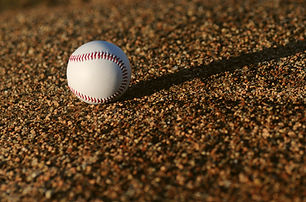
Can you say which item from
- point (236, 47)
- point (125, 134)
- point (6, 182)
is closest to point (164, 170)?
point (125, 134)

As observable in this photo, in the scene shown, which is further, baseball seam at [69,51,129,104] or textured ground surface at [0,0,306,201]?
baseball seam at [69,51,129,104]

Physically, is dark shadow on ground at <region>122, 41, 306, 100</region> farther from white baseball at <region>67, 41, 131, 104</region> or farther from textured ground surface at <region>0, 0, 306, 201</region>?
white baseball at <region>67, 41, 131, 104</region>

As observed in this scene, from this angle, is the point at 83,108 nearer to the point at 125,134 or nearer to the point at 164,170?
the point at 125,134

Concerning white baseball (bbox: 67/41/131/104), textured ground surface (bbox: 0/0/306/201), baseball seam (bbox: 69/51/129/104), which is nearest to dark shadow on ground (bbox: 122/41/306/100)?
textured ground surface (bbox: 0/0/306/201)

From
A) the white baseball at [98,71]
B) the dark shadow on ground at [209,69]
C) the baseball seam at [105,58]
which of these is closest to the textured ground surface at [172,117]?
the dark shadow on ground at [209,69]

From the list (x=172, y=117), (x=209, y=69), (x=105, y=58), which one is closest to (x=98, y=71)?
(x=105, y=58)

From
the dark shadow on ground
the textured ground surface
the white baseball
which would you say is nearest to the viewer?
the textured ground surface

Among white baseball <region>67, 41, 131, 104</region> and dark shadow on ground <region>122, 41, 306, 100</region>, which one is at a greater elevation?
white baseball <region>67, 41, 131, 104</region>
